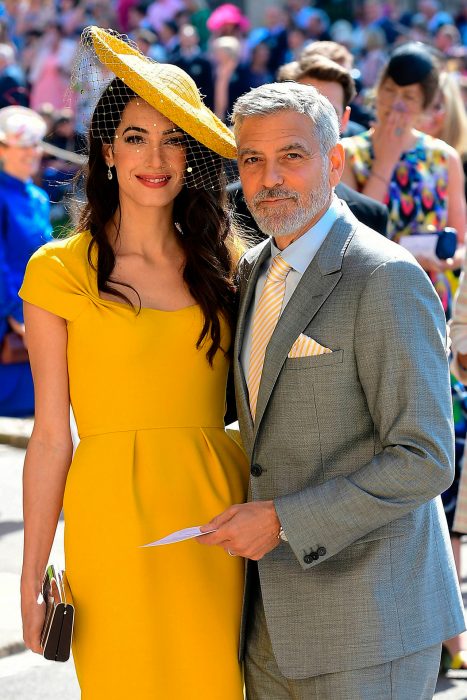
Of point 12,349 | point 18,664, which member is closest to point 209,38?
point 12,349

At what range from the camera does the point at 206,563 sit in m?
3.00

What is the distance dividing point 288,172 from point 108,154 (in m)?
0.74

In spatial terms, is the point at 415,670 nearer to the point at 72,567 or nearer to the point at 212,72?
the point at 72,567

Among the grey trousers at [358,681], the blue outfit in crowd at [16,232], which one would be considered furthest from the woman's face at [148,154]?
the blue outfit in crowd at [16,232]

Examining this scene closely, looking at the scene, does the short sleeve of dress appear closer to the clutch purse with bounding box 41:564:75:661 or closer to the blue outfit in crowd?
the clutch purse with bounding box 41:564:75:661

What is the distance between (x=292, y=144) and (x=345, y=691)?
1.25 metres

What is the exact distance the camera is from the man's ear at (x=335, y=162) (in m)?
2.82

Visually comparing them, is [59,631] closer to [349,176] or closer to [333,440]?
[333,440]

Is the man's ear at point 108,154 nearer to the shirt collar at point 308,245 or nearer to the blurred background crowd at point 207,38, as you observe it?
the shirt collar at point 308,245

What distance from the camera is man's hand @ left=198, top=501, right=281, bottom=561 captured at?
2.54 m

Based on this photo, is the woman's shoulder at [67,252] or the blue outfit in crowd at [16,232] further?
the blue outfit in crowd at [16,232]

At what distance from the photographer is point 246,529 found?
2.55 m

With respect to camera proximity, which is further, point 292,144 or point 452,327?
point 452,327

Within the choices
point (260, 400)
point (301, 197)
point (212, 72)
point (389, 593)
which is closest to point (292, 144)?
point (301, 197)
